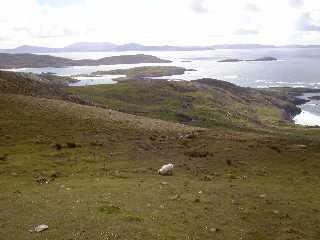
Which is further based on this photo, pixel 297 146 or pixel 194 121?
pixel 194 121

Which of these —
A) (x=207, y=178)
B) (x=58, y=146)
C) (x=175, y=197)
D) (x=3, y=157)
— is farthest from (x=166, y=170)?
(x=3, y=157)

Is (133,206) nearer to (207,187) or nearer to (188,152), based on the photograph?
(207,187)

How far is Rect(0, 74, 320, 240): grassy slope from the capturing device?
26.9m

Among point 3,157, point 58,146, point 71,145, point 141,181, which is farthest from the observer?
point 71,145

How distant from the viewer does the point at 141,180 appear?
37594mm

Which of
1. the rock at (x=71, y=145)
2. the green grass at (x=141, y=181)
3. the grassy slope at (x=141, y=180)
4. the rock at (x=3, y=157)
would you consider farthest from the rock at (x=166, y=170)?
the rock at (x=3, y=157)

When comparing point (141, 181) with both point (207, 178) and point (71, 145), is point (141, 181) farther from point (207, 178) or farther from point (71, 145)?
point (71, 145)

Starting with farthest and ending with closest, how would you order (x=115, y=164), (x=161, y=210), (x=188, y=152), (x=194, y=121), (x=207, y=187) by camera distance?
(x=194, y=121) < (x=188, y=152) < (x=115, y=164) < (x=207, y=187) < (x=161, y=210)

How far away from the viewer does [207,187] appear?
1427 inches

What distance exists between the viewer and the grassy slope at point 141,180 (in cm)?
2692

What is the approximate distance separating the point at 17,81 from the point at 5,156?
37433 millimetres

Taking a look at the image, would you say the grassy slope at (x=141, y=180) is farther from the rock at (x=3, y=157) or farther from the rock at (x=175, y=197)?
the rock at (x=3, y=157)

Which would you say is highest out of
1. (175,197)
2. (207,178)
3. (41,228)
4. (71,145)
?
(41,228)

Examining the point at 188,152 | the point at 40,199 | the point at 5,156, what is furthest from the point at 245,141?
the point at 40,199
